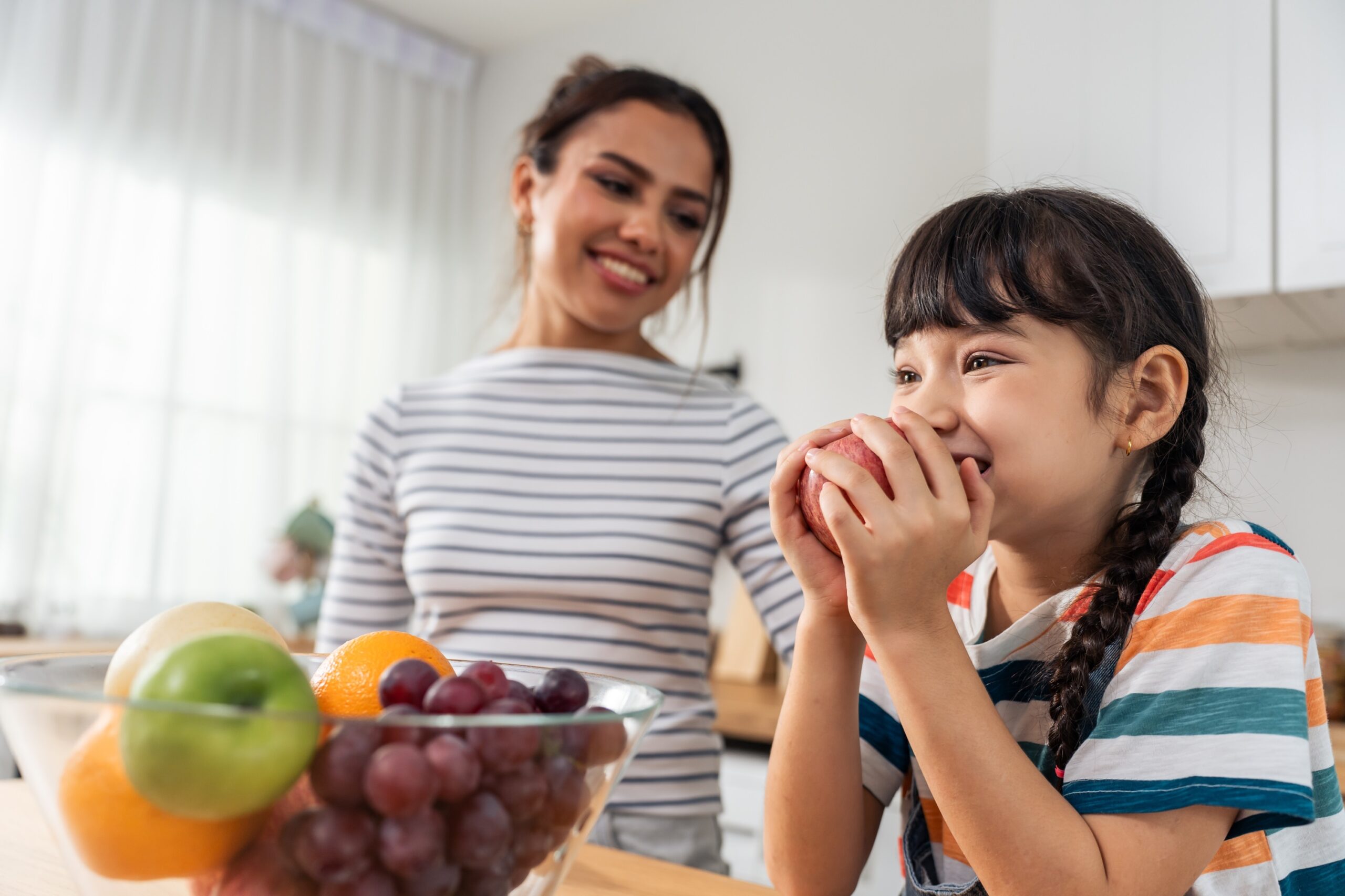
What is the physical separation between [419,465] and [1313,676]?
99cm

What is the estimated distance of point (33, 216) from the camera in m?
2.77

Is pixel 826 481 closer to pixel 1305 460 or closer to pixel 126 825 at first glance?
pixel 126 825

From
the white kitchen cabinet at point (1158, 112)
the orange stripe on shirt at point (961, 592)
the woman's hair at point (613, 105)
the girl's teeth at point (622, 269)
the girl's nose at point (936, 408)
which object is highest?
the white kitchen cabinet at point (1158, 112)

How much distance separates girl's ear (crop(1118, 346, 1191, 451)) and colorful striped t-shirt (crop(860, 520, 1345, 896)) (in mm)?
75

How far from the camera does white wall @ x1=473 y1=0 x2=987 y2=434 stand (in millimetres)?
2791

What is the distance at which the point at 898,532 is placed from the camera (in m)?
0.60

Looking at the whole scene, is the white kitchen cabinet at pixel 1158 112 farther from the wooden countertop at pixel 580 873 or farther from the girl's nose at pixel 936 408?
the wooden countertop at pixel 580 873

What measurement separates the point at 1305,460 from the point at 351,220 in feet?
9.47

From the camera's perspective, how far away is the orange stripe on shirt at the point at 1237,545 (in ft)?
2.17

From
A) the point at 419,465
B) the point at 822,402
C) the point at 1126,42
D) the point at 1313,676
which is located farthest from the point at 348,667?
the point at 822,402

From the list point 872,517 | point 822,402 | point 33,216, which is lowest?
point 872,517

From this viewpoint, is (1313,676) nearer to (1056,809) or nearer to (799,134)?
(1056,809)

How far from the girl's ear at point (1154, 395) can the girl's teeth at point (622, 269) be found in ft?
2.38

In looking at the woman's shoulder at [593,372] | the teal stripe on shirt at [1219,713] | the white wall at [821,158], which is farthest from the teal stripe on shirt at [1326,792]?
the white wall at [821,158]
